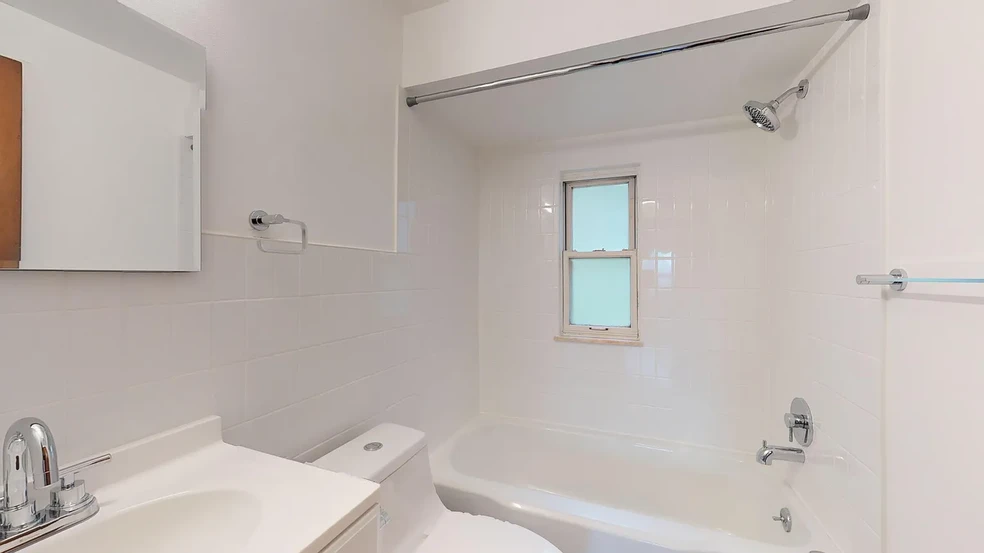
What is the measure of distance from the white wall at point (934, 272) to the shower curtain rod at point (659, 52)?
124 millimetres

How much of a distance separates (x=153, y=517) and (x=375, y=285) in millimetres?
986

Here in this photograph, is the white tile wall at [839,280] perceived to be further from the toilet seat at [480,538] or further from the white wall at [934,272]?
the toilet seat at [480,538]

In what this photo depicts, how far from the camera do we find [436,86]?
177 cm

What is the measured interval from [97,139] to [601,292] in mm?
2251

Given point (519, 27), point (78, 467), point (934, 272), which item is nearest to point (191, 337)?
point (78, 467)

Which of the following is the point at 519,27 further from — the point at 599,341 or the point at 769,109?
the point at 599,341

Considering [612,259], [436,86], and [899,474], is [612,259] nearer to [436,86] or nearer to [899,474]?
[436,86]

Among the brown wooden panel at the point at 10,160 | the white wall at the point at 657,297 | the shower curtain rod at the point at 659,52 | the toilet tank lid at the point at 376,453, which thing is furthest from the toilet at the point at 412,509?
the shower curtain rod at the point at 659,52

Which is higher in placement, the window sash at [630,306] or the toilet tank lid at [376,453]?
the window sash at [630,306]

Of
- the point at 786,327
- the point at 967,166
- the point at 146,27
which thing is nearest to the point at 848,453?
the point at 786,327

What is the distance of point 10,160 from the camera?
0.69 m

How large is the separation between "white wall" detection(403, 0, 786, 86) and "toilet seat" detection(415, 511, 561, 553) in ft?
5.72

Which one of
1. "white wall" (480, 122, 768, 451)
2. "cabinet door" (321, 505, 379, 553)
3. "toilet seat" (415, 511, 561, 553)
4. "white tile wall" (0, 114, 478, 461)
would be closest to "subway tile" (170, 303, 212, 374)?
"white tile wall" (0, 114, 478, 461)

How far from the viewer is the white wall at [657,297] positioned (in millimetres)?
2027
